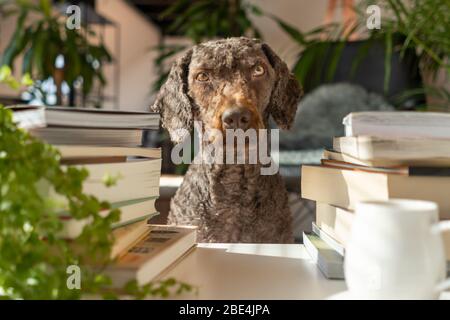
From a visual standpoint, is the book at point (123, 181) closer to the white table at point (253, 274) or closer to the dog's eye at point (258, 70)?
the white table at point (253, 274)

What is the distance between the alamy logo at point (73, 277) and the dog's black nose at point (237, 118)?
574 millimetres

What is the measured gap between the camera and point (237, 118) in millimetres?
1021

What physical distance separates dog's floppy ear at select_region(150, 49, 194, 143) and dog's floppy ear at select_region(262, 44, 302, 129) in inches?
8.6

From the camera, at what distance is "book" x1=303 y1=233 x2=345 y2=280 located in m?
0.66

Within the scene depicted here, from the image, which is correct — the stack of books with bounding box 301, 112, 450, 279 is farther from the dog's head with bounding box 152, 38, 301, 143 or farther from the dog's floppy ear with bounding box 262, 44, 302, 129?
the dog's floppy ear with bounding box 262, 44, 302, 129

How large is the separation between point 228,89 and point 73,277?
2.34ft

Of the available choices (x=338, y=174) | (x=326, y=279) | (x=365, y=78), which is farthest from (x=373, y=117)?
(x=365, y=78)

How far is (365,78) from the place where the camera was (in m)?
3.66

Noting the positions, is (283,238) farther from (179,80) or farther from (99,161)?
(99,161)

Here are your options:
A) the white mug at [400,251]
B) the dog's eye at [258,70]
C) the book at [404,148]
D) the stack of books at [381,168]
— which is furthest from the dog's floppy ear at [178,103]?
the white mug at [400,251]

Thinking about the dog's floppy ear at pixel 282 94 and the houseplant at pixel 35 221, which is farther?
the dog's floppy ear at pixel 282 94

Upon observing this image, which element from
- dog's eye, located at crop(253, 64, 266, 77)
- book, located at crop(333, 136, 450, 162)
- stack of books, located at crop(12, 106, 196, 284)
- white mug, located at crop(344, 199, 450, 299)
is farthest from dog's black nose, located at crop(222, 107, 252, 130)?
white mug, located at crop(344, 199, 450, 299)

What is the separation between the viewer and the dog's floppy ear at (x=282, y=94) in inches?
50.6

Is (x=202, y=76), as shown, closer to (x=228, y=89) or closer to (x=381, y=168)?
(x=228, y=89)
